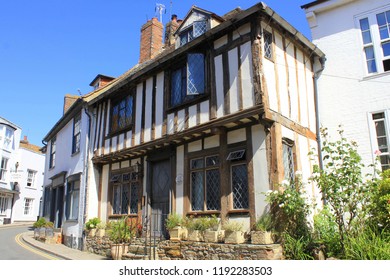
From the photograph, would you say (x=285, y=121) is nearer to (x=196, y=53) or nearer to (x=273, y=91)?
(x=273, y=91)

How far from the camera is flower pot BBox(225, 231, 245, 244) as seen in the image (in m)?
7.70

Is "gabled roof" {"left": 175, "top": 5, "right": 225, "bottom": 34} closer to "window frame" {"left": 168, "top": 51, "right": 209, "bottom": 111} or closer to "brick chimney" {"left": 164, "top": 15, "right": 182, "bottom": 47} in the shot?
"window frame" {"left": 168, "top": 51, "right": 209, "bottom": 111}

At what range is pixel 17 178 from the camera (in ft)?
106

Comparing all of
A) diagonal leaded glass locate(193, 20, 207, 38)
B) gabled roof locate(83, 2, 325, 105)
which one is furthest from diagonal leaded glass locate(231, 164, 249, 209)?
diagonal leaded glass locate(193, 20, 207, 38)

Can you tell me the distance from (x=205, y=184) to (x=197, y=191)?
1.33ft

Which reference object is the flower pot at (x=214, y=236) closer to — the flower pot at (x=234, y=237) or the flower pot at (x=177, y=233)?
the flower pot at (x=234, y=237)

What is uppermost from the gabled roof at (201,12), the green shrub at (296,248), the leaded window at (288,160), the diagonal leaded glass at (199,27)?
the gabled roof at (201,12)

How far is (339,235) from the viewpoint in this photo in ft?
23.7

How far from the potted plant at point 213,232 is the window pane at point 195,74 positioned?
11.7ft

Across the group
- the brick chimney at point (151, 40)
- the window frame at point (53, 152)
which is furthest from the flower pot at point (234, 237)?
the window frame at point (53, 152)

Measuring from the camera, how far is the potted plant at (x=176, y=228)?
359 inches

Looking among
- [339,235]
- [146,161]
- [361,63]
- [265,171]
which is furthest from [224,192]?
[361,63]

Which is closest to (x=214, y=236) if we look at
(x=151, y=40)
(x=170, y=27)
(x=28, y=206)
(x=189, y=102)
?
(x=189, y=102)

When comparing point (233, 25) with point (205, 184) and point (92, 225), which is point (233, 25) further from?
point (92, 225)
